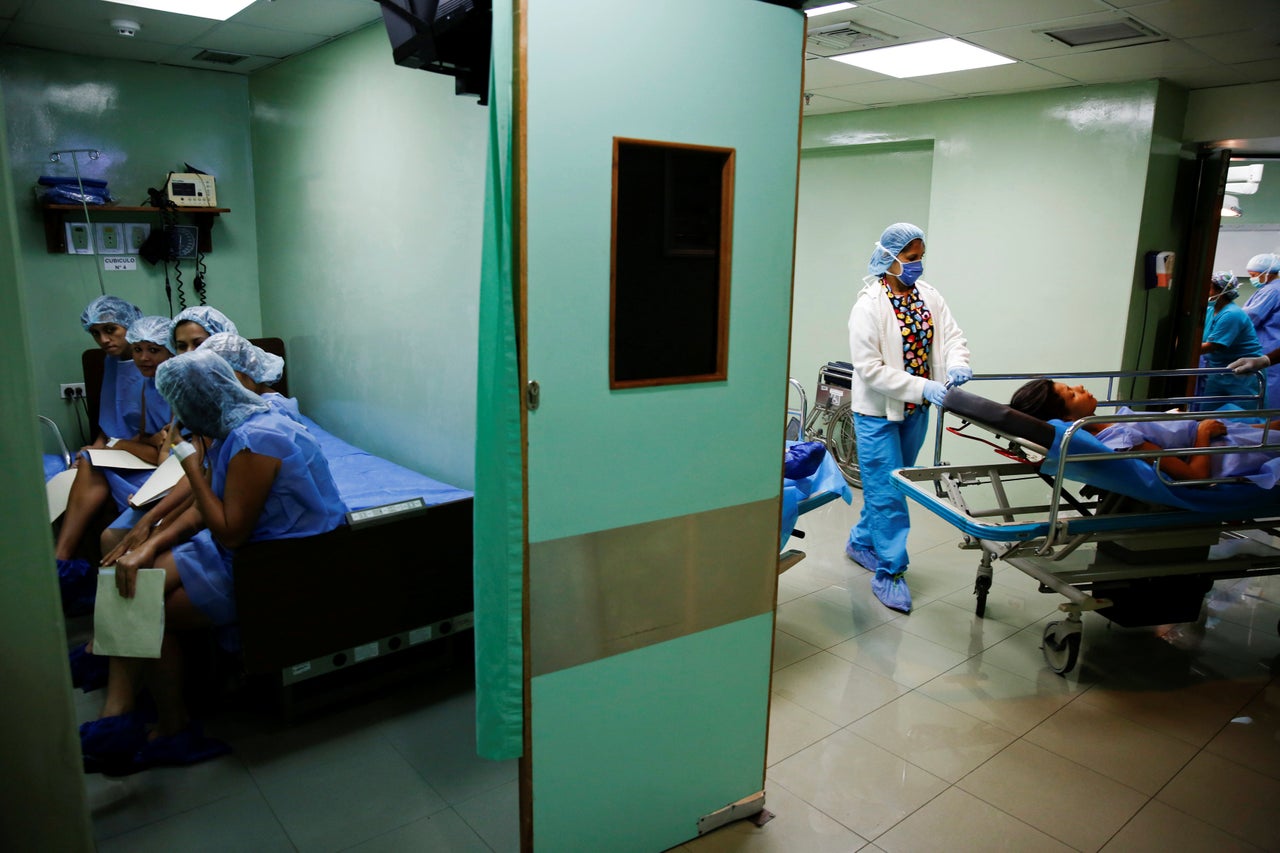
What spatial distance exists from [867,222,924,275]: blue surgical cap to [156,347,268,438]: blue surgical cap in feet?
9.21

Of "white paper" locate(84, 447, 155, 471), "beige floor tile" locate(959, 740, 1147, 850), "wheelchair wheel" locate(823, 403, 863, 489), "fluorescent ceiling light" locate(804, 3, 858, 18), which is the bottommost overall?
"beige floor tile" locate(959, 740, 1147, 850)

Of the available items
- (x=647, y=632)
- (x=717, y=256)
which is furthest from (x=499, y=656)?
(x=717, y=256)

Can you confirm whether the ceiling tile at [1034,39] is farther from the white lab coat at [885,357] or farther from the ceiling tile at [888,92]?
A: the white lab coat at [885,357]

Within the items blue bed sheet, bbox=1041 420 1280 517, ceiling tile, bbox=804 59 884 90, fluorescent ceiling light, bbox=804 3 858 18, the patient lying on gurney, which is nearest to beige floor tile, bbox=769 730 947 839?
blue bed sheet, bbox=1041 420 1280 517

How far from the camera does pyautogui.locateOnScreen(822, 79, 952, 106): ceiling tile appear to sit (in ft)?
16.1

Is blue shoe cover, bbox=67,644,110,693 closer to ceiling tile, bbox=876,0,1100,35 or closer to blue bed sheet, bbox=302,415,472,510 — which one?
blue bed sheet, bbox=302,415,472,510

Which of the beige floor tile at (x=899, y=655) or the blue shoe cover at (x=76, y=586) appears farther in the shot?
the blue shoe cover at (x=76, y=586)

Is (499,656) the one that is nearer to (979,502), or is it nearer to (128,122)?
(979,502)

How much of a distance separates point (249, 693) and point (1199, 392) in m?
5.37

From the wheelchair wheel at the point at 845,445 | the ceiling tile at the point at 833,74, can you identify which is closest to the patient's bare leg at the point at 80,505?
the ceiling tile at the point at 833,74

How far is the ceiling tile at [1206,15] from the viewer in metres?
3.21

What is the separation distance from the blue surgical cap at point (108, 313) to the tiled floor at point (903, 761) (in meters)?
1.93

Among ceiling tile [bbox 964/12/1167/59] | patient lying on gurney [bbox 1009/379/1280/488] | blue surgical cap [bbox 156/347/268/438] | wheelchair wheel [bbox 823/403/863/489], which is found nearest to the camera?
blue surgical cap [bbox 156/347/268/438]

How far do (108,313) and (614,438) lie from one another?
3.34 metres
